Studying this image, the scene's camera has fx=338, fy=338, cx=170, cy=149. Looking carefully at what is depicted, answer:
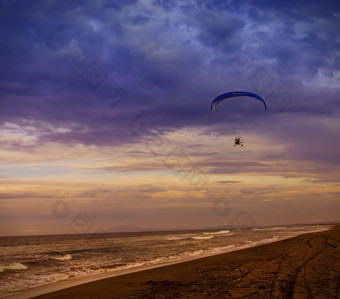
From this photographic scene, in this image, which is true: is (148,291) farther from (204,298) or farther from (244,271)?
(244,271)

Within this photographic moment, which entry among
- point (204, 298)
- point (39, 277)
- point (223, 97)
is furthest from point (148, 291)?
point (223, 97)

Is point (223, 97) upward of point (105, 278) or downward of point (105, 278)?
upward

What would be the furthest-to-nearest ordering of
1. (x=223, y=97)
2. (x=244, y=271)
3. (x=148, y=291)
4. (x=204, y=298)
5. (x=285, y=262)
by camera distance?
(x=223, y=97), (x=285, y=262), (x=244, y=271), (x=148, y=291), (x=204, y=298)

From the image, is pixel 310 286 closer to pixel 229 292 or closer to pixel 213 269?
pixel 229 292

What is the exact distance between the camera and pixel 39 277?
17812mm

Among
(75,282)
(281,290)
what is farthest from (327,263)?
(75,282)

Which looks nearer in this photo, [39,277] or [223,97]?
[39,277]

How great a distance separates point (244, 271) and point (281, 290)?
458 centimetres

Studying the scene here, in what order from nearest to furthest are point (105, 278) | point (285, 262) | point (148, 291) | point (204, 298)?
point (204, 298) < point (148, 291) < point (105, 278) < point (285, 262)

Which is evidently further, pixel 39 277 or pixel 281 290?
pixel 39 277

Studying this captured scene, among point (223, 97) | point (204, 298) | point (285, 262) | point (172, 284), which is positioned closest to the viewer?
point (204, 298)

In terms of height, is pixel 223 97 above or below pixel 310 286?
above

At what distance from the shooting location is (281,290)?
1062 cm

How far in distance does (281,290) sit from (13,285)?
38.3ft
